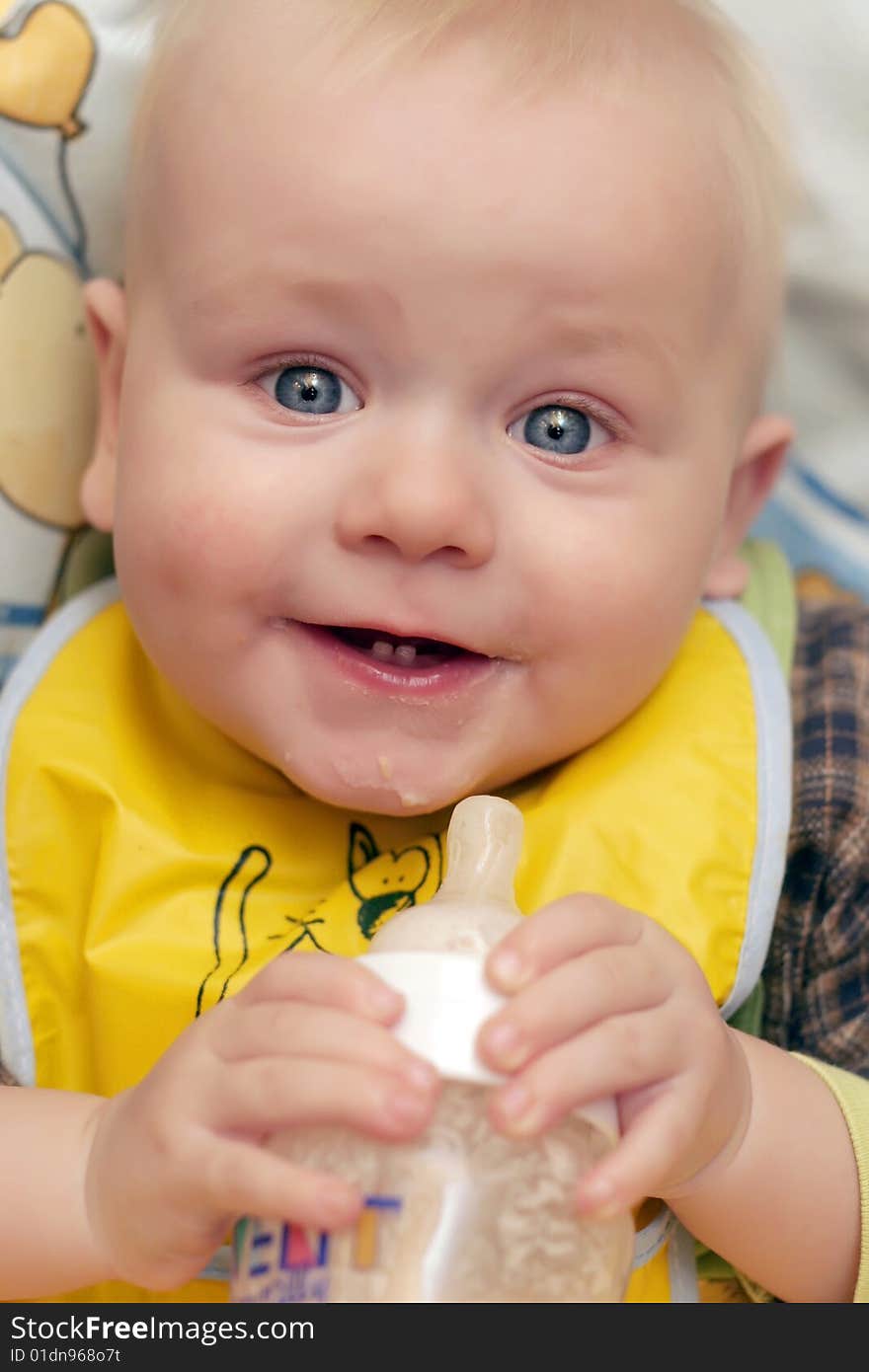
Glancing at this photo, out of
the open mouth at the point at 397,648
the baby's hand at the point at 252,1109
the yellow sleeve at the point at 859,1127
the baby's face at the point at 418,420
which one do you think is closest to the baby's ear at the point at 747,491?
the baby's face at the point at 418,420

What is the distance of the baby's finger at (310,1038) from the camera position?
2.25 ft

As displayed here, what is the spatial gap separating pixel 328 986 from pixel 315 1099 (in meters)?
0.05

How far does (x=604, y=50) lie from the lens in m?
1.03

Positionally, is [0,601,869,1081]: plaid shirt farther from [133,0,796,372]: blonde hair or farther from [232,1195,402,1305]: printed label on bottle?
[232,1195,402,1305]: printed label on bottle

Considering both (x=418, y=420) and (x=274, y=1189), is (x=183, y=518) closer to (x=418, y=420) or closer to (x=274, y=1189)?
(x=418, y=420)

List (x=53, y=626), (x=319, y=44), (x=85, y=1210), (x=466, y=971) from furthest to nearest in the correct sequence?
(x=53, y=626) < (x=319, y=44) < (x=85, y=1210) < (x=466, y=971)

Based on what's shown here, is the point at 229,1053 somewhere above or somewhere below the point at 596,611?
below

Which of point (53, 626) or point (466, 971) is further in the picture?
point (53, 626)

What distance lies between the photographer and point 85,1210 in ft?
2.95

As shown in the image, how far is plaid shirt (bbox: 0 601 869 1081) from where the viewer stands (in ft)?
3.86

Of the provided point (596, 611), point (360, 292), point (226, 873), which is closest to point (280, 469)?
point (360, 292)

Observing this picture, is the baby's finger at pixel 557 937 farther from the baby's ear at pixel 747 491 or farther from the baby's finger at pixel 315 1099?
the baby's ear at pixel 747 491
